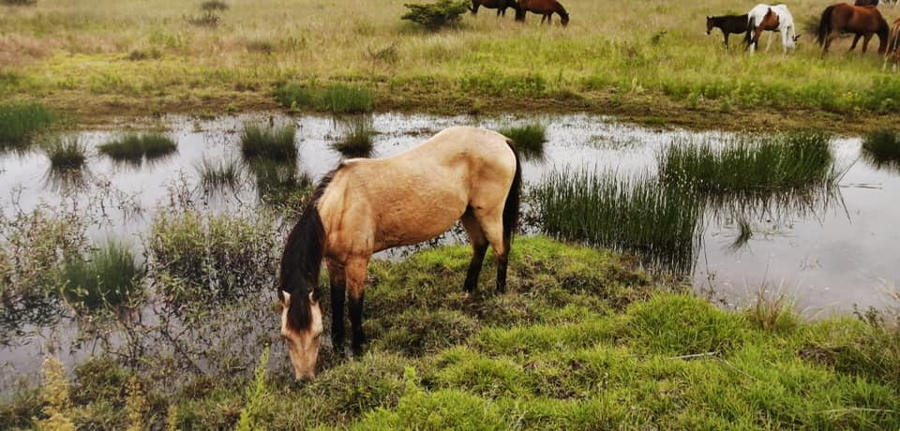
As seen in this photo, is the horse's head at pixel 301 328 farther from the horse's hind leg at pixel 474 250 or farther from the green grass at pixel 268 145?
the green grass at pixel 268 145

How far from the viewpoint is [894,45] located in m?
13.4

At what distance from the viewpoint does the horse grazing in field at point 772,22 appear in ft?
45.8

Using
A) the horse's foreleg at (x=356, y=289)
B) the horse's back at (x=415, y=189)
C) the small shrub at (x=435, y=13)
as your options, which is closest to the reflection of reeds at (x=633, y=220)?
the horse's back at (x=415, y=189)

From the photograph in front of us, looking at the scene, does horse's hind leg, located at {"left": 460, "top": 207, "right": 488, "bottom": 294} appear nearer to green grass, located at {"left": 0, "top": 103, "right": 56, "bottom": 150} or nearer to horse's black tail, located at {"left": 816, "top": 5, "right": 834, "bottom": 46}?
green grass, located at {"left": 0, "top": 103, "right": 56, "bottom": 150}

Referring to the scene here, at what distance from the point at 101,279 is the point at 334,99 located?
22.7 feet

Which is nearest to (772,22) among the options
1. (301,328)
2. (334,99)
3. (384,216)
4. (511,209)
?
(334,99)

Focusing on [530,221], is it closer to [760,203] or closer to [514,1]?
[760,203]

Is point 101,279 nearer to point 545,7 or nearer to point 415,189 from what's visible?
point 415,189

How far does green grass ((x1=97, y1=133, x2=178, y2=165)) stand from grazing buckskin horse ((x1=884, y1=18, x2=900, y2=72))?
15290mm

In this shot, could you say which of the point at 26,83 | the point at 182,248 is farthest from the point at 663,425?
the point at 26,83

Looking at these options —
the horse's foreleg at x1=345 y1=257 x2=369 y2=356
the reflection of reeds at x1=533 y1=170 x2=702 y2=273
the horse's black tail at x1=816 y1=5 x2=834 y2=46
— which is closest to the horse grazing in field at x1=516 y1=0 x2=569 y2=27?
the horse's black tail at x1=816 y1=5 x2=834 y2=46

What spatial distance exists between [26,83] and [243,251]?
1001 cm

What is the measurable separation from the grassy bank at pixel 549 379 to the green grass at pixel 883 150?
550 cm

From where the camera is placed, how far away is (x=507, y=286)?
4.97 meters
